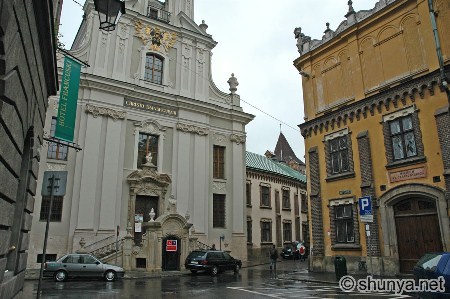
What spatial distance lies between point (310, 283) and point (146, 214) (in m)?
14.3

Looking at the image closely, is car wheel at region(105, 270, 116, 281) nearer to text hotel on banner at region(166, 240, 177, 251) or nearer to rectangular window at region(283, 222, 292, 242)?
text hotel on banner at region(166, 240, 177, 251)

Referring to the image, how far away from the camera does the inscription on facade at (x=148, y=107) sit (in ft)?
93.0

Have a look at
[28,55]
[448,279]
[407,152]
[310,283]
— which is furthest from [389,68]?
[28,55]

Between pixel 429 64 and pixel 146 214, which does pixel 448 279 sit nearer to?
pixel 429 64

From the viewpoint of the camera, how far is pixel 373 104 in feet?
63.9

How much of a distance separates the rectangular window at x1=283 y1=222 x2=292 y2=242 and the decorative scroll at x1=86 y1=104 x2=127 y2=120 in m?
26.1

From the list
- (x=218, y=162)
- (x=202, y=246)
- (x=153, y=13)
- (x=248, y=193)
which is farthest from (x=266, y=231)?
(x=153, y=13)

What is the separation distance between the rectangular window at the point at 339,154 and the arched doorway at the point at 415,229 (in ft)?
12.4

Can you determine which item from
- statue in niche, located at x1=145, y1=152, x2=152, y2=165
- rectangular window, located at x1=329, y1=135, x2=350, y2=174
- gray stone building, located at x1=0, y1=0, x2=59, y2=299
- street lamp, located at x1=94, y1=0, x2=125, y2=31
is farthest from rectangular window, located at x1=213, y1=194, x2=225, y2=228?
street lamp, located at x1=94, y1=0, x2=125, y2=31

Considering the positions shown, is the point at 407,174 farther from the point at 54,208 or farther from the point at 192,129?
the point at 54,208

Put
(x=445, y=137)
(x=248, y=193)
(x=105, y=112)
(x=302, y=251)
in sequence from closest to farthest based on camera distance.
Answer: (x=445, y=137) < (x=105, y=112) < (x=302, y=251) < (x=248, y=193)

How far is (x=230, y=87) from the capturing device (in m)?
34.8

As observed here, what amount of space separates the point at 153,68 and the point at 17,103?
26912 mm

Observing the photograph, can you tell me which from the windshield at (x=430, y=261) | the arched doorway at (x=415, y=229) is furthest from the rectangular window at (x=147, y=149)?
the windshield at (x=430, y=261)
